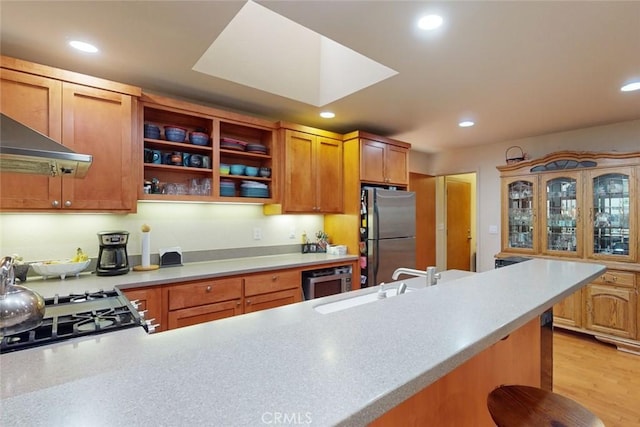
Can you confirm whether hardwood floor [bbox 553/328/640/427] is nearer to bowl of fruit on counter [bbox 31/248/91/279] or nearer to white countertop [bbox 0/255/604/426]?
white countertop [bbox 0/255/604/426]

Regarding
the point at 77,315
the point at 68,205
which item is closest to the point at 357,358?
the point at 77,315

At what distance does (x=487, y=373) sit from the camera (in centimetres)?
141

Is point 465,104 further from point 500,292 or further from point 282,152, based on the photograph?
point 500,292

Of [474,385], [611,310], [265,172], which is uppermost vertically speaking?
[265,172]

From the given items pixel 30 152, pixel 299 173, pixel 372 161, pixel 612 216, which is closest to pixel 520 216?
pixel 612 216

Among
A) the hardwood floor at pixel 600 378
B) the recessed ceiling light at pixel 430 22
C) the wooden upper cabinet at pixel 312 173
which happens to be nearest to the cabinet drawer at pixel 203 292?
the wooden upper cabinet at pixel 312 173

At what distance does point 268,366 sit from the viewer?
24.1 inches

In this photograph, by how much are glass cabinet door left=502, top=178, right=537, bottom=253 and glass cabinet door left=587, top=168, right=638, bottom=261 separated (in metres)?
0.54

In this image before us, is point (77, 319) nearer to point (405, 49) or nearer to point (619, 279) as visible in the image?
point (405, 49)

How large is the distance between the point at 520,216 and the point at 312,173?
269 centimetres

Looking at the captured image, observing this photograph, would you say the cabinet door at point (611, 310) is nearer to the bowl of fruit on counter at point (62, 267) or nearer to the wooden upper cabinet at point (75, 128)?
the wooden upper cabinet at point (75, 128)

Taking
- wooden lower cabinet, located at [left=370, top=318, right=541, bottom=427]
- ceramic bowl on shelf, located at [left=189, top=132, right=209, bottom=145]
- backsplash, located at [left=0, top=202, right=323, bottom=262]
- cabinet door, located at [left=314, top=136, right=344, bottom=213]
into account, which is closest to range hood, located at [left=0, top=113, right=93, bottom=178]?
backsplash, located at [left=0, top=202, right=323, bottom=262]

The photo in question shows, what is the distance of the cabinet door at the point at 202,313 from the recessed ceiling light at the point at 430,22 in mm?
2239

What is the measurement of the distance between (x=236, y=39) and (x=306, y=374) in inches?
96.9
